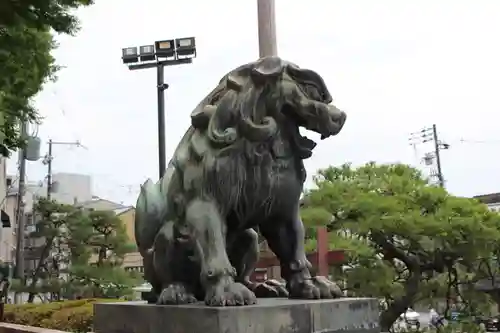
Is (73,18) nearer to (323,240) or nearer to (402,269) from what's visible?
(323,240)

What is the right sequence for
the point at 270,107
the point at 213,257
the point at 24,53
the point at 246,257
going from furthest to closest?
the point at 24,53 → the point at 246,257 → the point at 270,107 → the point at 213,257

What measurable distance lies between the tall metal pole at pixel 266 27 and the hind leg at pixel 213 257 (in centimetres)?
176

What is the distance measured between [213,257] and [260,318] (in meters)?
0.42

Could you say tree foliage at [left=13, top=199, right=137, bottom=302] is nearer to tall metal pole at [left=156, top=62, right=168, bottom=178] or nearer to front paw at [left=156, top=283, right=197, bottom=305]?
tall metal pole at [left=156, top=62, right=168, bottom=178]

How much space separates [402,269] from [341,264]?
197cm

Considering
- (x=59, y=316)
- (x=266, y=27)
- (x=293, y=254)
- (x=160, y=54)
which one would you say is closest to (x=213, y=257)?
(x=293, y=254)

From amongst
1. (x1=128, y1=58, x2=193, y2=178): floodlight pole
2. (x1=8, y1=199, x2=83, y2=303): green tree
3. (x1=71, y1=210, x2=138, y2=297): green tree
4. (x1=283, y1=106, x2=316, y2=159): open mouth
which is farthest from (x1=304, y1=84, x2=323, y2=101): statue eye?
(x1=8, y1=199, x2=83, y2=303): green tree

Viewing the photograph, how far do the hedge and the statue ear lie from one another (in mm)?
5704

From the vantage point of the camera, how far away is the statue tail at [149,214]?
348 cm

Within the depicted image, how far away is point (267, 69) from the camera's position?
10.5 feet

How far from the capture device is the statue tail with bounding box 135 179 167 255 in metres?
3.48

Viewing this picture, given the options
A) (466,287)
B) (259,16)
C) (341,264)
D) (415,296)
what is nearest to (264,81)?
(259,16)

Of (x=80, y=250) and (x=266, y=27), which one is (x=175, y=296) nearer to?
(x=266, y=27)

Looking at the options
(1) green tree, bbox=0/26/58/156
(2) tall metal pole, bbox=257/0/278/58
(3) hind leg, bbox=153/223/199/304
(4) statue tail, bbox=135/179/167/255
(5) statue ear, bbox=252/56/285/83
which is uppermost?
(1) green tree, bbox=0/26/58/156
